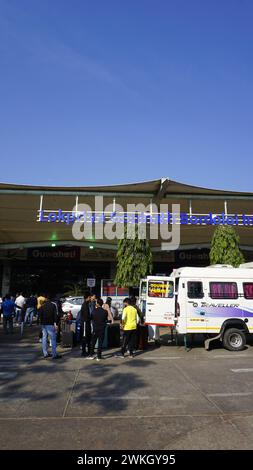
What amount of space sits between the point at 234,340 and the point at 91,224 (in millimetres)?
14512

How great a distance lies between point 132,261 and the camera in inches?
836

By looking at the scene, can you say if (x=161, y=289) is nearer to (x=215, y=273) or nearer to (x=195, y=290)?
(x=195, y=290)

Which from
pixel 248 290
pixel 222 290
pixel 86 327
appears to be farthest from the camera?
pixel 248 290

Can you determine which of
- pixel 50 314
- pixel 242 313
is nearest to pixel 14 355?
pixel 50 314

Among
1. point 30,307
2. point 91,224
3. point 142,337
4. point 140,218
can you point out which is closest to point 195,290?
point 142,337

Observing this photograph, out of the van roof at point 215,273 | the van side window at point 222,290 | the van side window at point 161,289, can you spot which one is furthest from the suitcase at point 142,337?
the van side window at point 222,290

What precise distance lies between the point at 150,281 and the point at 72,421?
24.0 ft

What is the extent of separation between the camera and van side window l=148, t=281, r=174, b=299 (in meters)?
12.4

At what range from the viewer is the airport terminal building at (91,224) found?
795 inches

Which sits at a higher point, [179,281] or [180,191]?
[180,191]

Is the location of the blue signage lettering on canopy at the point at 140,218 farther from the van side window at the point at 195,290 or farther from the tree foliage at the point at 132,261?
the van side window at the point at 195,290

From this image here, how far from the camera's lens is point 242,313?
11.8 meters

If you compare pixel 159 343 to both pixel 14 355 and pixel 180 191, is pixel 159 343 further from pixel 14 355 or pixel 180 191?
pixel 180 191
